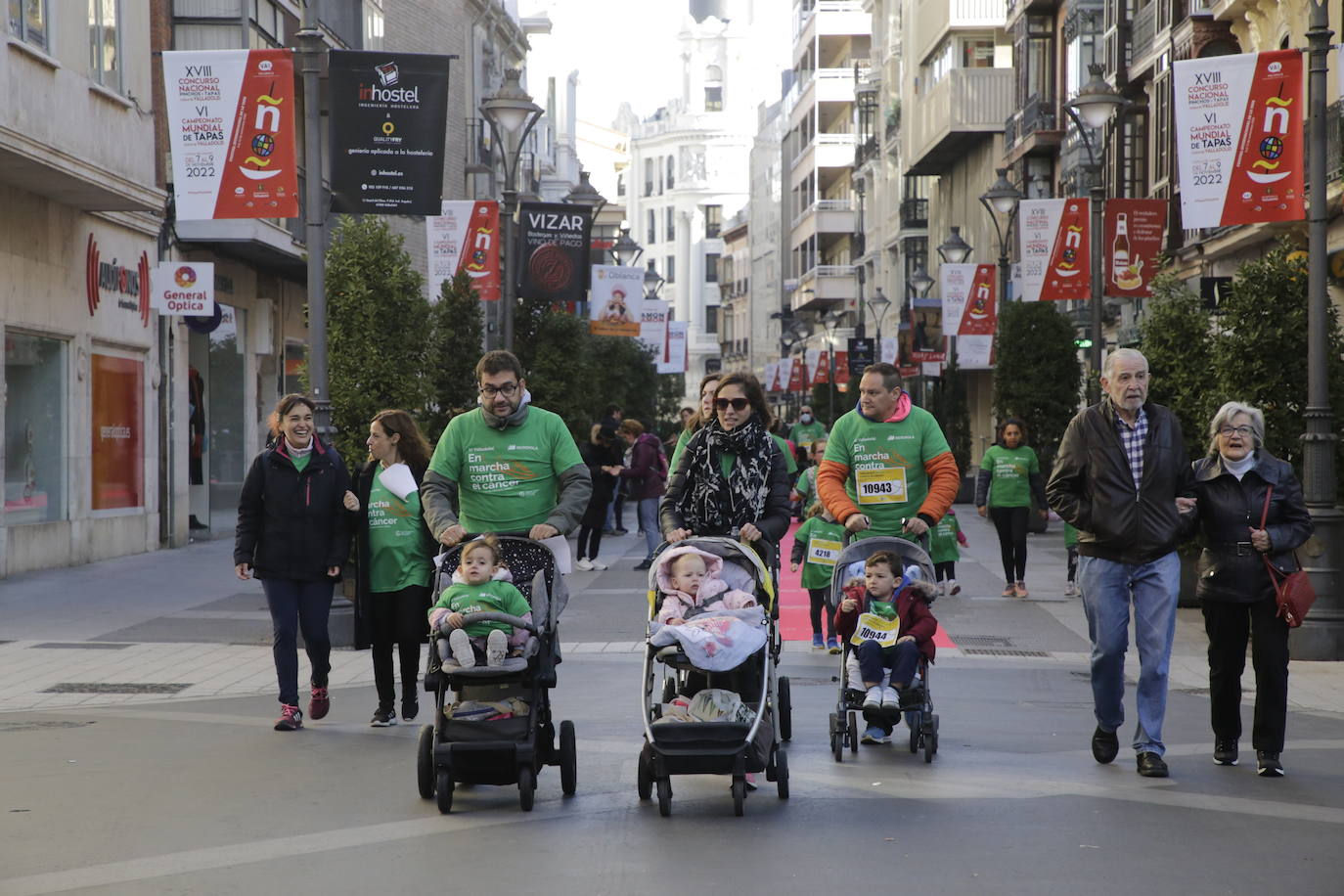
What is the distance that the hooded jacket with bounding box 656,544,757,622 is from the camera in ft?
27.3

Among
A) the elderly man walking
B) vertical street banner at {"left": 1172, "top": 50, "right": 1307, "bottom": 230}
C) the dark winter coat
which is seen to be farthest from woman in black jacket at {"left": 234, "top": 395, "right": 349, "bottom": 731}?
the dark winter coat

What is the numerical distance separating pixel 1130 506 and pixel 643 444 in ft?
50.5

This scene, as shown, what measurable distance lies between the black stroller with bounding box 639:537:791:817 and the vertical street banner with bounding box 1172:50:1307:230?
8426 mm

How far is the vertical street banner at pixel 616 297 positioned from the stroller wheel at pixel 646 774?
30.2m

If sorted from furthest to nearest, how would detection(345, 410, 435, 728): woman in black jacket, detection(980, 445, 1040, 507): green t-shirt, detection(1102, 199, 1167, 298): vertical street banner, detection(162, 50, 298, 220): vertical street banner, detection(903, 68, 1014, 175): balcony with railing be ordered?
detection(903, 68, 1014, 175): balcony with railing
detection(1102, 199, 1167, 298): vertical street banner
detection(980, 445, 1040, 507): green t-shirt
detection(162, 50, 298, 220): vertical street banner
detection(345, 410, 435, 728): woman in black jacket

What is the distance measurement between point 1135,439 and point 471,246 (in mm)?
17310

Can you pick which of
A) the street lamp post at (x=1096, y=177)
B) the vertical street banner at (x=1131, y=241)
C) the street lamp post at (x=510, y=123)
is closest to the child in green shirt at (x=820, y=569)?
the street lamp post at (x=1096, y=177)

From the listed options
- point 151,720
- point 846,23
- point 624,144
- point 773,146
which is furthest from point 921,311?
point 624,144

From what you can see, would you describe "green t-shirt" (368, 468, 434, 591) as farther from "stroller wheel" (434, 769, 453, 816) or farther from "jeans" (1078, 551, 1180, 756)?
"jeans" (1078, 551, 1180, 756)

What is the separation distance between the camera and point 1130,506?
29.2 ft

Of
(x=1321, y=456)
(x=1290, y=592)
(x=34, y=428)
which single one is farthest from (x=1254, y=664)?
(x=34, y=428)

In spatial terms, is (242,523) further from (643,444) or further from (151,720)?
(643,444)

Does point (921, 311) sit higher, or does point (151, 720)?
point (921, 311)

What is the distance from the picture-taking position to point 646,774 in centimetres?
808
